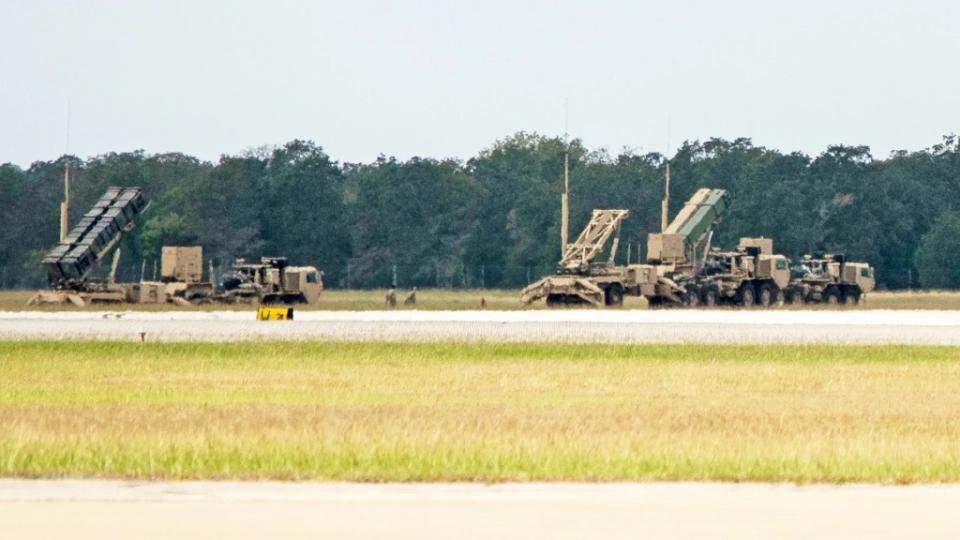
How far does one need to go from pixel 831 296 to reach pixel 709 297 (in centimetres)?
892

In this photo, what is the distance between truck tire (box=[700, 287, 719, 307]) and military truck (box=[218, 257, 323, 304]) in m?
19.5

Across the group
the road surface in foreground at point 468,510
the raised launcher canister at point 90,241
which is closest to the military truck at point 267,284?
the raised launcher canister at point 90,241

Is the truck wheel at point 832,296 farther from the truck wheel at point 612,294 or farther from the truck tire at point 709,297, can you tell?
the truck wheel at point 612,294

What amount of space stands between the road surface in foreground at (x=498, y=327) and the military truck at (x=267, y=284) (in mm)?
10950

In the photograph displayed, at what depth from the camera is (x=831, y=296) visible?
10338cm

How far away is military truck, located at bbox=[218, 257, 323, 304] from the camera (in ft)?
305

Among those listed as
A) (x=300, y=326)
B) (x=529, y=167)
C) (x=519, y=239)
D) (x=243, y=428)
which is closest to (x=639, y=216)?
(x=519, y=239)

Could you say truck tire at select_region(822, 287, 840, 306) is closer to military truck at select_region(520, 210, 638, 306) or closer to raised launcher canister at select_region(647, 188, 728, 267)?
raised launcher canister at select_region(647, 188, 728, 267)

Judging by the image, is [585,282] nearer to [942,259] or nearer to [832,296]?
[832,296]

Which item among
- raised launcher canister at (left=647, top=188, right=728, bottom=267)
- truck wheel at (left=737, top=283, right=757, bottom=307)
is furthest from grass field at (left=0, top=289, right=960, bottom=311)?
raised launcher canister at (left=647, top=188, right=728, bottom=267)

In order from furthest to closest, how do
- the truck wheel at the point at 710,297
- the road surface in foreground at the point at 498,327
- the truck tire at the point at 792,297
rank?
the truck tire at the point at 792,297 < the truck wheel at the point at 710,297 < the road surface in foreground at the point at 498,327

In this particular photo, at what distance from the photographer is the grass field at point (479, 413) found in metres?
21.9

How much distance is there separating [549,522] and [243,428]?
35.6 ft

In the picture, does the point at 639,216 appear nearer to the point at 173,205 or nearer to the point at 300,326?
the point at 173,205
